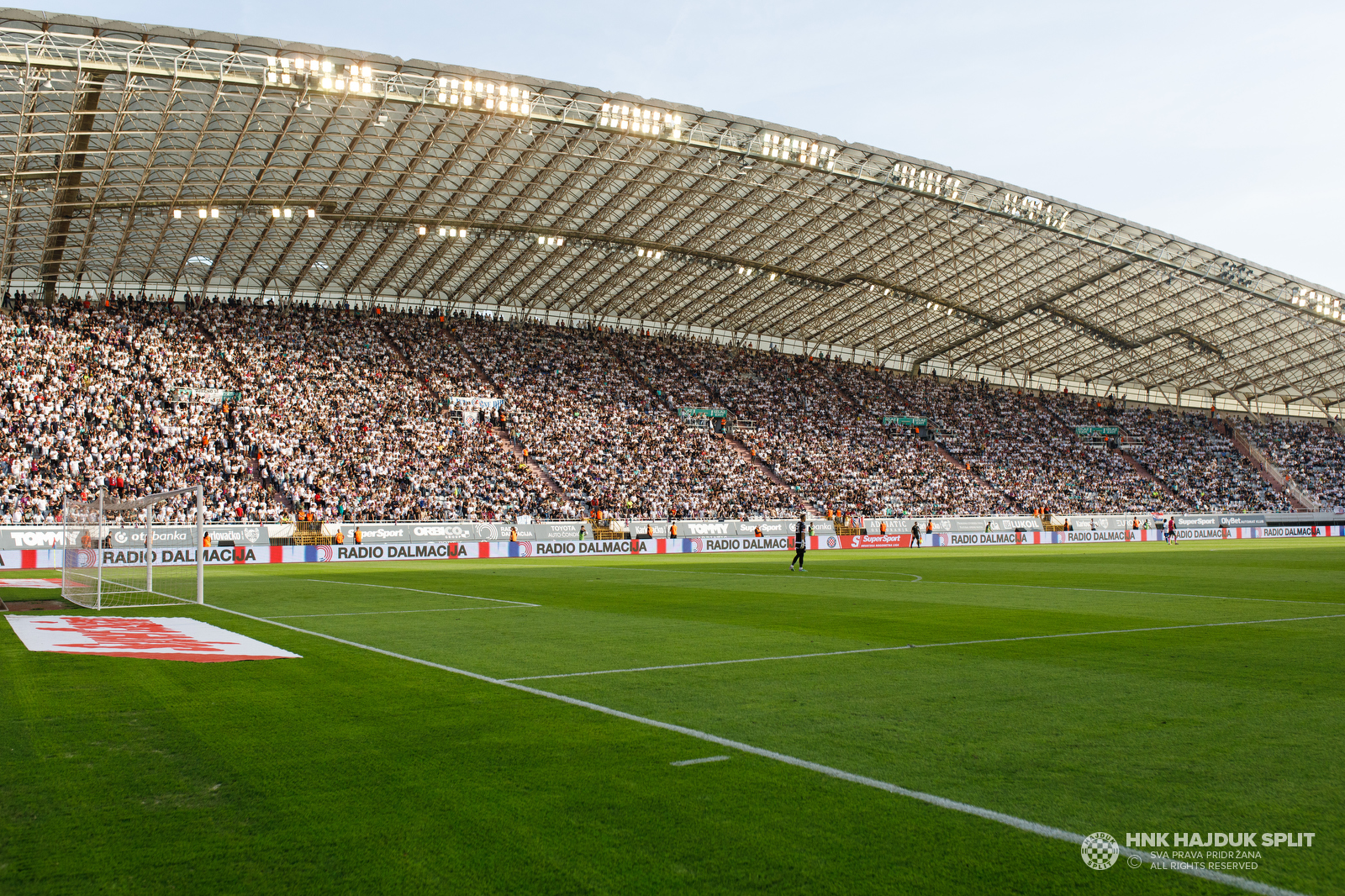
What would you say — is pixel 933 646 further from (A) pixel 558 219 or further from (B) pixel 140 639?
(A) pixel 558 219

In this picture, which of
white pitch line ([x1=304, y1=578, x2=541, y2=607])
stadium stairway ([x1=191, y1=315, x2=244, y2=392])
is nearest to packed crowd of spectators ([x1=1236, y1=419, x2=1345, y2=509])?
white pitch line ([x1=304, y1=578, x2=541, y2=607])

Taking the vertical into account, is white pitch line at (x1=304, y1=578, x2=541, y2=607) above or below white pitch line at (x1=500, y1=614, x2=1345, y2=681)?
below

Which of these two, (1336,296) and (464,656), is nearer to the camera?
(464,656)

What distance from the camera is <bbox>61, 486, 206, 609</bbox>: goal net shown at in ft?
62.1

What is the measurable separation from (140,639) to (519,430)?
41.9 m

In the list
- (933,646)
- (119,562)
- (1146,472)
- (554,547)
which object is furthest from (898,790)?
(1146,472)

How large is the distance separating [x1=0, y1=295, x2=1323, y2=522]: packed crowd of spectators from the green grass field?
31409 mm

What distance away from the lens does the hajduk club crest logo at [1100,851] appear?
4754 mm

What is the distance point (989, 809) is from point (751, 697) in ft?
12.3

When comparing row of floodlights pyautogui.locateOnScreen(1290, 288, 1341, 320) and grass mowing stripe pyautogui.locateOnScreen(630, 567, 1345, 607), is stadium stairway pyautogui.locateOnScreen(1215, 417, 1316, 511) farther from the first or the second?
grass mowing stripe pyautogui.locateOnScreen(630, 567, 1345, 607)

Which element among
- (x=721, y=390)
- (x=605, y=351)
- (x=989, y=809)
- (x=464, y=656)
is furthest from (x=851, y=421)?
(x=989, y=809)

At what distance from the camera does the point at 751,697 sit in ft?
29.9

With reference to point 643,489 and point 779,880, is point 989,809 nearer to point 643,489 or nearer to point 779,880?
point 779,880

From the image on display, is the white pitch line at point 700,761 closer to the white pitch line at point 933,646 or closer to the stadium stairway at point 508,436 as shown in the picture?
the white pitch line at point 933,646
